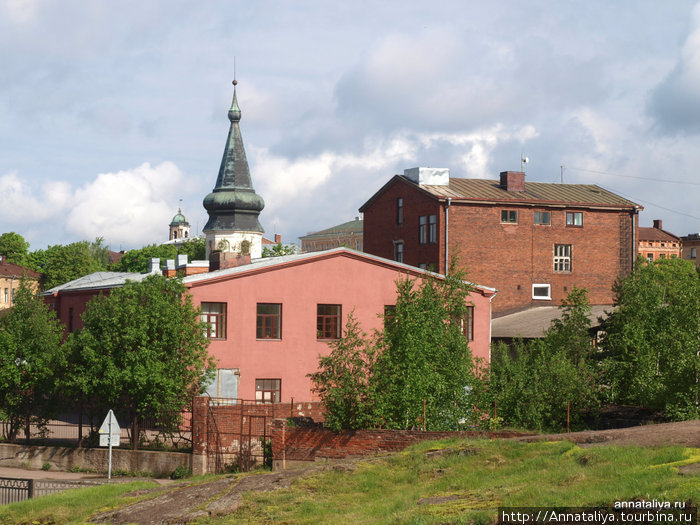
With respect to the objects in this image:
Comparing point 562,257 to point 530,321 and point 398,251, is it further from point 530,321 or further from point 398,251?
point 398,251

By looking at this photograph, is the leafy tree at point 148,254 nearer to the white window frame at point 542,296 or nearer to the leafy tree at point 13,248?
the leafy tree at point 13,248

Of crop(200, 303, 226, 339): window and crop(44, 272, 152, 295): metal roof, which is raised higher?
crop(44, 272, 152, 295): metal roof

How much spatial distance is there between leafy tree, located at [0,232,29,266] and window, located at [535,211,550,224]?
8155 cm

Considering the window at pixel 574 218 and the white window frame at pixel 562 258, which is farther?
the window at pixel 574 218

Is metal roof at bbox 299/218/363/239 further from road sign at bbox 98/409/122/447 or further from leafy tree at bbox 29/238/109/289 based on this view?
road sign at bbox 98/409/122/447

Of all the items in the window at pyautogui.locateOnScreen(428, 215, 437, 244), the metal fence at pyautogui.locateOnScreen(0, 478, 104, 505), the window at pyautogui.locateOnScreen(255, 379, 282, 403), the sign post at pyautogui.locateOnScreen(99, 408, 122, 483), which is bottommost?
the metal fence at pyautogui.locateOnScreen(0, 478, 104, 505)

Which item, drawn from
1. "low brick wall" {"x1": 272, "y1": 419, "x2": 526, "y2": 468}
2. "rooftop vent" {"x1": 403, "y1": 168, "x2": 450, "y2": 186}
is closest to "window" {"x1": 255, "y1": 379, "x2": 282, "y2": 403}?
"low brick wall" {"x1": 272, "y1": 419, "x2": 526, "y2": 468}

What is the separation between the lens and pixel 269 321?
129 ft

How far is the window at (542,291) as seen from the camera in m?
58.0

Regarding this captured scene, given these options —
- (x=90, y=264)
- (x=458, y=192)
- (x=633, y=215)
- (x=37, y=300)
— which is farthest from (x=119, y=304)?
(x=90, y=264)

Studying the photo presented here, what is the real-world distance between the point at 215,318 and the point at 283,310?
306 cm

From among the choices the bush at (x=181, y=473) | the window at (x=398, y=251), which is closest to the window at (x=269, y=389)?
the bush at (x=181, y=473)

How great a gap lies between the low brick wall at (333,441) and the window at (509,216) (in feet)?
109

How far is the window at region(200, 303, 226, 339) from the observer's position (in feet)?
125
